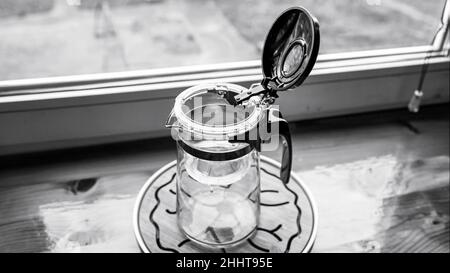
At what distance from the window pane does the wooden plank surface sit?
15 centimetres

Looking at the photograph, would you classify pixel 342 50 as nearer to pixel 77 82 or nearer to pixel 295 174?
pixel 295 174

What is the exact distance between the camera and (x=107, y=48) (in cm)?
86

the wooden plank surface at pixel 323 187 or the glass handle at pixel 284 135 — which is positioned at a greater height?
the glass handle at pixel 284 135

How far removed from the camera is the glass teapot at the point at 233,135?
55cm

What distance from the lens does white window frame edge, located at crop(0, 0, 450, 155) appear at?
77cm

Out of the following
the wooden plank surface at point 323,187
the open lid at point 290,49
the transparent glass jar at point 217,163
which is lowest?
the wooden plank surface at point 323,187

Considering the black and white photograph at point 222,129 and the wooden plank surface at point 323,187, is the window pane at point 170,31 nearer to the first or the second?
the black and white photograph at point 222,129

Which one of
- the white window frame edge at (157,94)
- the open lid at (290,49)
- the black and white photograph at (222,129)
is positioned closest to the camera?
the open lid at (290,49)

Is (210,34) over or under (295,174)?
over

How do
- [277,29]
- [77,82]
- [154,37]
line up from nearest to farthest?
[277,29] < [77,82] < [154,37]

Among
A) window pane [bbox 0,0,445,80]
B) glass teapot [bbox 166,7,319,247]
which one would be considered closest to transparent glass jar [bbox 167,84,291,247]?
glass teapot [bbox 166,7,319,247]

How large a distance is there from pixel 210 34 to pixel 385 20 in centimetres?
34

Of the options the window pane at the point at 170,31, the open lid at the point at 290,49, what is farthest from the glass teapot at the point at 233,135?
the window pane at the point at 170,31
